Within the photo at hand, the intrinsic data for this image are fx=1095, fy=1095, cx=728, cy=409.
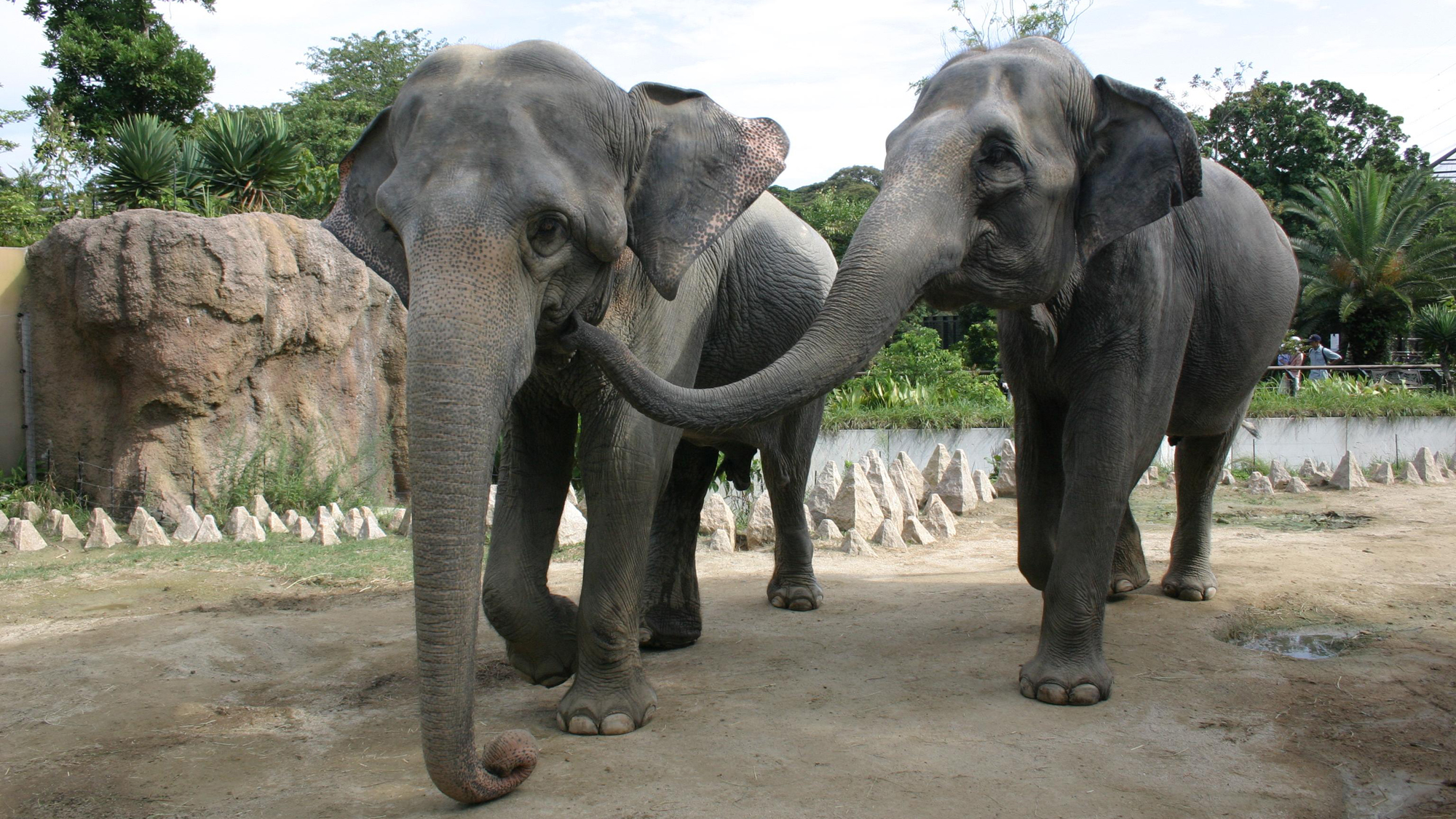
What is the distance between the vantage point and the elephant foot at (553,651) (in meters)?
4.11

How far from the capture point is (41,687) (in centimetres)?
426

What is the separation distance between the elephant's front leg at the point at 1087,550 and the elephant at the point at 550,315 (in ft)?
4.50

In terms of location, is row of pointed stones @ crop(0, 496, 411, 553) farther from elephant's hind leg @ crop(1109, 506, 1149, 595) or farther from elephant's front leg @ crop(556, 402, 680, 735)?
elephant's hind leg @ crop(1109, 506, 1149, 595)

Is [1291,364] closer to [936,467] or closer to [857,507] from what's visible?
[936,467]

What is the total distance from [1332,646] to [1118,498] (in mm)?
1627

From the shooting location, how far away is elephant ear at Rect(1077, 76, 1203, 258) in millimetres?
3893

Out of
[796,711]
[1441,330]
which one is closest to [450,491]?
[796,711]

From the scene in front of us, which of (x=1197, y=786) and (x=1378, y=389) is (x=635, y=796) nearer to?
(x=1197, y=786)

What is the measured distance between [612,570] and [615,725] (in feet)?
1.71

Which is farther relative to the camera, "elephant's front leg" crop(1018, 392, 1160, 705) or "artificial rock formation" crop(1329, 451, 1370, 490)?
"artificial rock formation" crop(1329, 451, 1370, 490)

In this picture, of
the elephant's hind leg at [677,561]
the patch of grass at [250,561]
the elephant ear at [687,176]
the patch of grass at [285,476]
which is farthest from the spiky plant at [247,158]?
the elephant ear at [687,176]

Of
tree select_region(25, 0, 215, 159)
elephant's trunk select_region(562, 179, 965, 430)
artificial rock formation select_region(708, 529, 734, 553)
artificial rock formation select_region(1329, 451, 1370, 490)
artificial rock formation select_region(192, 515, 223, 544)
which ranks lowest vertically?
artificial rock formation select_region(708, 529, 734, 553)

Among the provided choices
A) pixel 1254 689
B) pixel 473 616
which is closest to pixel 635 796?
pixel 473 616

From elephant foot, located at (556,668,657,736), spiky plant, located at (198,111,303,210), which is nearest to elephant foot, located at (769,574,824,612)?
elephant foot, located at (556,668,657,736)
